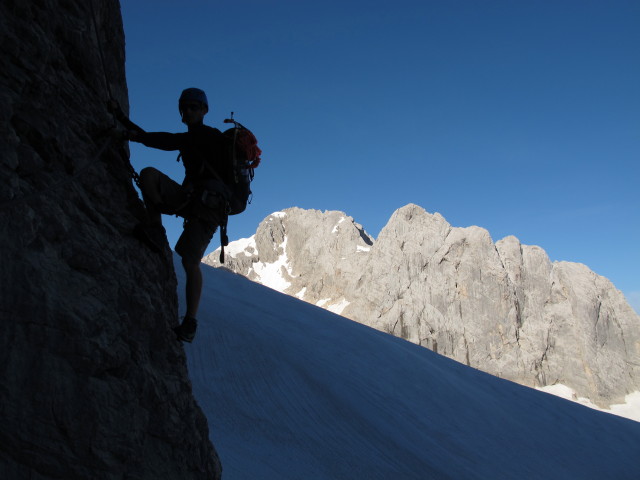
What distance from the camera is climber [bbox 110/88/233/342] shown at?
4.55m

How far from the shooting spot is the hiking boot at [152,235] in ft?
14.4

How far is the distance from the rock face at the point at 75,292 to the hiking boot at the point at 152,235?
8cm

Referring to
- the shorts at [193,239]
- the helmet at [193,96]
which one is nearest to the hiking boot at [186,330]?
the shorts at [193,239]

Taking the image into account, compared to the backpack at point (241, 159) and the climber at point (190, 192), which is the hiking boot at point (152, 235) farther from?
the backpack at point (241, 159)

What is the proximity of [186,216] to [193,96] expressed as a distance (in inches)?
48.3

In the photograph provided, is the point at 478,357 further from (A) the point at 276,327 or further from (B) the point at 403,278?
(A) the point at 276,327

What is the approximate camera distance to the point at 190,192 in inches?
182

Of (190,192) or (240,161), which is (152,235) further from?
(240,161)

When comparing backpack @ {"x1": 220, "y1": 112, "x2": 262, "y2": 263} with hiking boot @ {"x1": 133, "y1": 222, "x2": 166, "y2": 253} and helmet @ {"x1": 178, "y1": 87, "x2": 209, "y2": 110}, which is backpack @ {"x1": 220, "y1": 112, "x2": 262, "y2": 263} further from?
hiking boot @ {"x1": 133, "y1": 222, "x2": 166, "y2": 253}

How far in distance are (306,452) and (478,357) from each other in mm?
81646

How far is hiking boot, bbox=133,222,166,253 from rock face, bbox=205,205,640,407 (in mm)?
82888

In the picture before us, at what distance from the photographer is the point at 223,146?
471cm

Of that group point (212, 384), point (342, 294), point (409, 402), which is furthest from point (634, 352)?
point (212, 384)

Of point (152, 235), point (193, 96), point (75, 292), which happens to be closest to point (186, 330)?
point (152, 235)
